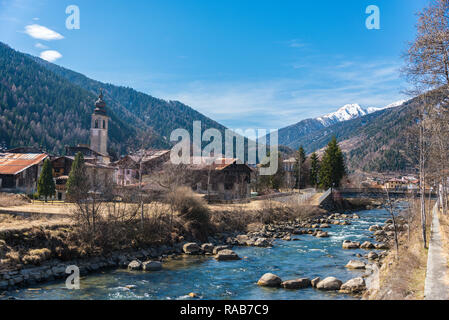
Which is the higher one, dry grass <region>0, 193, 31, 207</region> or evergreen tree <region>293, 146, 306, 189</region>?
evergreen tree <region>293, 146, 306, 189</region>

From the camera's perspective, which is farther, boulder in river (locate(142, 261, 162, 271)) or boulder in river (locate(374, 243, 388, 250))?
boulder in river (locate(374, 243, 388, 250))

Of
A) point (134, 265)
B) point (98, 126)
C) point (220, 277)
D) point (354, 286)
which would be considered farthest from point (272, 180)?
point (354, 286)

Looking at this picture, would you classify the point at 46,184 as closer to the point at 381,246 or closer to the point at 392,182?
the point at 381,246

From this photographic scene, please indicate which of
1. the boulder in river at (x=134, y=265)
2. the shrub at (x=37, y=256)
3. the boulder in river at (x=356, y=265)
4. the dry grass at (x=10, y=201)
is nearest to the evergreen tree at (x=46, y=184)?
the dry grass at (x=10, y=201)

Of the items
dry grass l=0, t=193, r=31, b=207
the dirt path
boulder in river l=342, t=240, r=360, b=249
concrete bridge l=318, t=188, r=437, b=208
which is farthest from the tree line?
the dirt path

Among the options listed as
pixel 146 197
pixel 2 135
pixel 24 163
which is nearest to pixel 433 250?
pixel 146 197

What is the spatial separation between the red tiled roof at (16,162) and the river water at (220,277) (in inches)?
1385

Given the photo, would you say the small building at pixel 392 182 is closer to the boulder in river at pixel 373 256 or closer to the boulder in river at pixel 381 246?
the boulder in river at pixel 373 256

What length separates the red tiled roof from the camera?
159 ft

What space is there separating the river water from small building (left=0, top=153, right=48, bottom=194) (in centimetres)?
3302

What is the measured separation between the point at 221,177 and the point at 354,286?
130 feet

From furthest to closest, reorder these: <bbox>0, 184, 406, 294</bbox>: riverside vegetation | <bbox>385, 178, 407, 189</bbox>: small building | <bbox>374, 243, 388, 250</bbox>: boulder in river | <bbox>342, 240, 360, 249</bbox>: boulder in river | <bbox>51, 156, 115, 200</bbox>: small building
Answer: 1. <bbox>51, 156, 115, 200</bbox>: small building
2. <bbox>342, 240, 360, 249</bbox>: boulder in river
3. <bbox>374, 243, 388, 250</bbox>: boulder in river
4. <bbox>385, 178, 407, 189</bbox>: small building
5. <bbox>0, 184, 406, 294</bbox>: riverside vegetation

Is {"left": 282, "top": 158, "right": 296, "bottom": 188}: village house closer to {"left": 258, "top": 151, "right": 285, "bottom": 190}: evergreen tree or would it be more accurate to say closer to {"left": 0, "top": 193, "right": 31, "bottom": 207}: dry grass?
{"left": 258, "top": 151, "right": 285, "bottom": 190}: evergreen tree

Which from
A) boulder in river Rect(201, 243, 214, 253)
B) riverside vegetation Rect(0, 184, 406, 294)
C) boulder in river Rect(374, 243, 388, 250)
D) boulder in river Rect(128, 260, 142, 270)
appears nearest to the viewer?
riverside vegetation Rect(0, 184, 406, 294)
